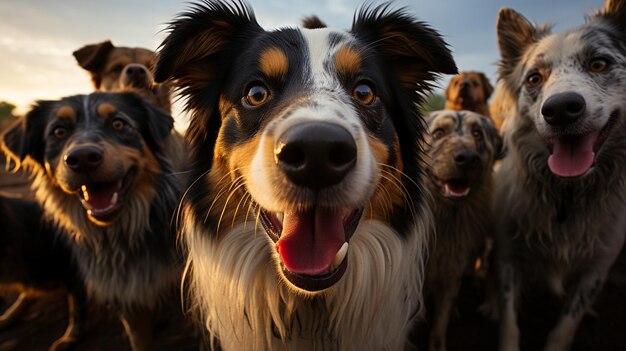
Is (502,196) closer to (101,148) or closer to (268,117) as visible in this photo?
(268,117)

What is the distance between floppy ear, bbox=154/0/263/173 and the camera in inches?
83.1

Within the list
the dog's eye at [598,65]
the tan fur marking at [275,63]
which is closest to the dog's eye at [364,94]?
the tan fur marking at [275,63]

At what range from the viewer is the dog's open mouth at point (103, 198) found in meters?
2.91

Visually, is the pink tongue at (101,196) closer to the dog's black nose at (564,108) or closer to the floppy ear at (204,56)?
the floppy ear at (204,56)

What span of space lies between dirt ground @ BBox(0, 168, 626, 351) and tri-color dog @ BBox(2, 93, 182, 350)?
2.05 feet

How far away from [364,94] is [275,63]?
0.54 meters

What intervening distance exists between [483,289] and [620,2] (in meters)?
3.42

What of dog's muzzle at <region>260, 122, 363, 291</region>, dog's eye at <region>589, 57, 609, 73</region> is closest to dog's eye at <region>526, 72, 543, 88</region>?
dog's eye at <region>589, 57, 609, 73</region>

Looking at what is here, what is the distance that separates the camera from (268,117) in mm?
1807

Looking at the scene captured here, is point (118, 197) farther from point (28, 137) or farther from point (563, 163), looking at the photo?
point (563, 163)

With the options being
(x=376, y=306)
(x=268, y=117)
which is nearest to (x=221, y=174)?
(x=268, y=117)

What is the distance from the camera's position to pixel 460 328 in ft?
12.5

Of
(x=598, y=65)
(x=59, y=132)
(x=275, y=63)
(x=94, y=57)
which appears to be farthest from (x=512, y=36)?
(x=94, y=57)

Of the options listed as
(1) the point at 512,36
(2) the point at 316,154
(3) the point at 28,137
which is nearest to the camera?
(2) the point at 316,154
